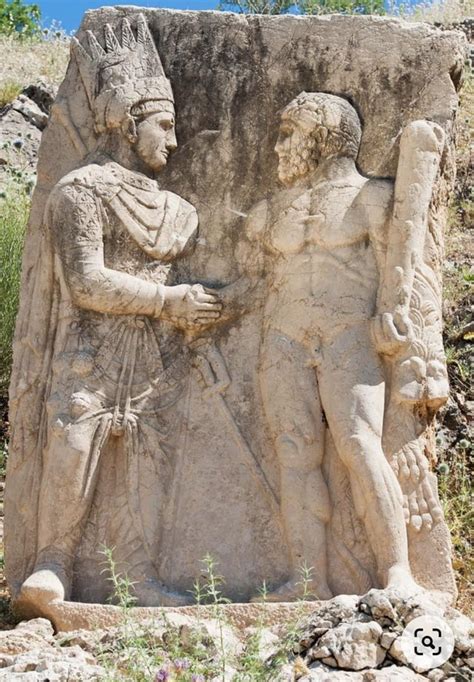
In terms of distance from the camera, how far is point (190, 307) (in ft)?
25.3

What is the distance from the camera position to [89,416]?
24.6 feet

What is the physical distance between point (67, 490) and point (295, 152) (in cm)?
237

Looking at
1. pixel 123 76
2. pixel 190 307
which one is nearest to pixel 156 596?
pixel 190 307

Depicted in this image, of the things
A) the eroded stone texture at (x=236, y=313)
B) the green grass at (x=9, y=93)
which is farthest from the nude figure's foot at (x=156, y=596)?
the green grass at (x=9, y=93)

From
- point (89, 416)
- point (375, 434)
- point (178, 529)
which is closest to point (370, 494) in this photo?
point (375, 434)

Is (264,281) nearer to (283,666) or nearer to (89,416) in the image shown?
(89,416)

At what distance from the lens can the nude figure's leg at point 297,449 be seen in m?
7.24

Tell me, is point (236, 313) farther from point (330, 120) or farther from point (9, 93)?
point (9, 93)

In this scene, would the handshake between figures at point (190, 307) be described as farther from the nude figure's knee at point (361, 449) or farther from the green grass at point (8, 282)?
the green grass at point (8, 282)

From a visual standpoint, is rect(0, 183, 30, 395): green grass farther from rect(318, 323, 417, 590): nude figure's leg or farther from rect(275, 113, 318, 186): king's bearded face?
rect(318, 323, 417, 590): nude figure's leg

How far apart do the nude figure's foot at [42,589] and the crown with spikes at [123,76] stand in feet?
8.79

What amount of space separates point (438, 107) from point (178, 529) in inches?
115

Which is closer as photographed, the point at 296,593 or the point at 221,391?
the point at 296,593

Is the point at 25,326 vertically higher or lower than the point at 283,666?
higher
